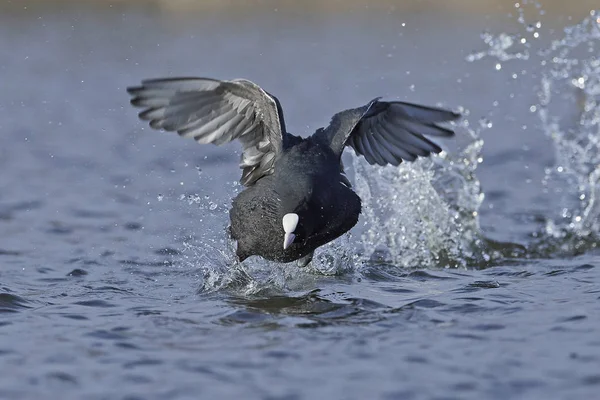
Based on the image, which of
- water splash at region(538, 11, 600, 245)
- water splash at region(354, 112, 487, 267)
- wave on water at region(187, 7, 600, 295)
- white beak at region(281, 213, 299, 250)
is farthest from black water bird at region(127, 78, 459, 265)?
water splash at region(538, 11, 600, 245)

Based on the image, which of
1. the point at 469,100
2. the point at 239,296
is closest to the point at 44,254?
the point at 239,296

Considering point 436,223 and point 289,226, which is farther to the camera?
point 436,223

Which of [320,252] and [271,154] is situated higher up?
[271,154]

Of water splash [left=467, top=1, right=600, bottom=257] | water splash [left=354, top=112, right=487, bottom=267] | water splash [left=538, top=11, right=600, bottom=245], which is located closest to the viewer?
water splash [left=354, top=112, right=487, bottom=267]

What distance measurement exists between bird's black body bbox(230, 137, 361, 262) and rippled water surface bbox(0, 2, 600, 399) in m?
0.35

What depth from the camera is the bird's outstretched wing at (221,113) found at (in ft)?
18.7

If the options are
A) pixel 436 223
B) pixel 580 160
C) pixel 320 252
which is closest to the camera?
pixel 320 252

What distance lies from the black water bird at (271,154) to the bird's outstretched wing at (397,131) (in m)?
0.01

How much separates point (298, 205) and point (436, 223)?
7.12ft

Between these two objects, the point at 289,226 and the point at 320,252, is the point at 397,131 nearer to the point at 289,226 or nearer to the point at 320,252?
the point at 320,252

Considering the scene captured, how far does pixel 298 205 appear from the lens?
533cm

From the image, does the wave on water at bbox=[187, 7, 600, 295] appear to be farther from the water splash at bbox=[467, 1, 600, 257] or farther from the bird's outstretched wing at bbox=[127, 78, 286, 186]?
the bird's outstretched wing at bbox=[127, 78, 286, 186]

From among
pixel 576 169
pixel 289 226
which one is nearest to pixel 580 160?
pixel 576 169

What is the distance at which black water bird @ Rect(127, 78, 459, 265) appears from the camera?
543 centimetres
